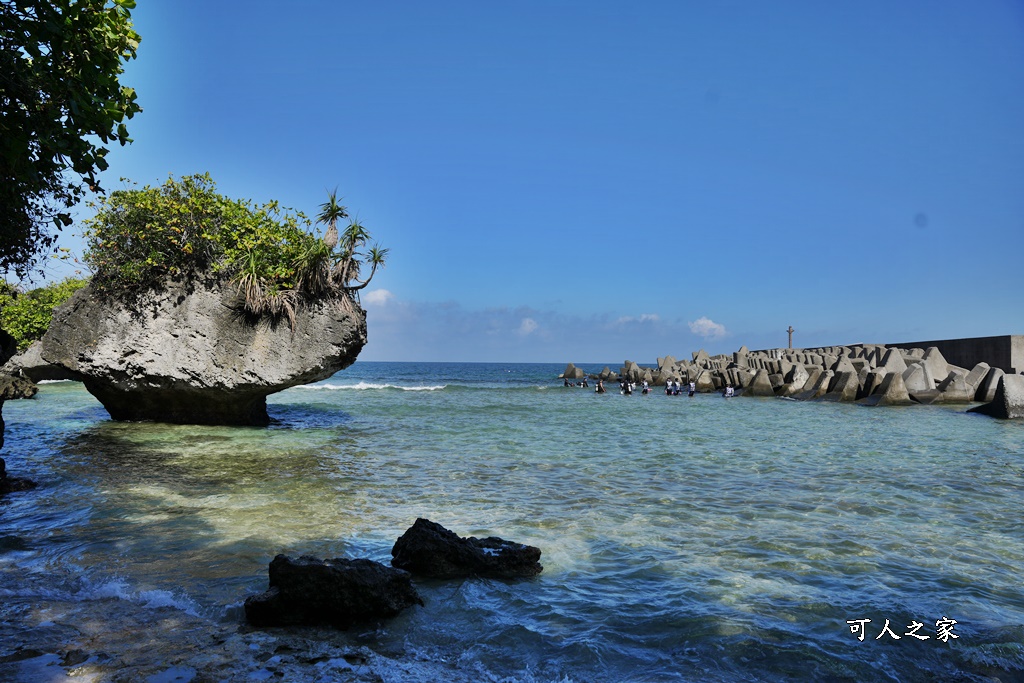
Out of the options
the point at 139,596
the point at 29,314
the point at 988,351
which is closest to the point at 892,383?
the point at 988,351

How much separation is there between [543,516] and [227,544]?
371 cm

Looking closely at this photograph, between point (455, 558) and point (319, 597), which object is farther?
point (455, 558)

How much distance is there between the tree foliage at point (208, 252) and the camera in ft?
52.4

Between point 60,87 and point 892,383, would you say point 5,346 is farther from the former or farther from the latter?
point 892,383

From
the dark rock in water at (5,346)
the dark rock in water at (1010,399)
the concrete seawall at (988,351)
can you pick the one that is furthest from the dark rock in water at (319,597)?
the concrete seawall at (988,351)

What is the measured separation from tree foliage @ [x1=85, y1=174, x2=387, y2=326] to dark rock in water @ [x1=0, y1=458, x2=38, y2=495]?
22.8 feet

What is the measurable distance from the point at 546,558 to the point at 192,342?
41.6 feet

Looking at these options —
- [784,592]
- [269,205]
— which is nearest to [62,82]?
[784,592]

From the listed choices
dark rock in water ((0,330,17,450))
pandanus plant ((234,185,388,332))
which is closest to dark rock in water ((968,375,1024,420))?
pandanus plant ((234,185,388,332))

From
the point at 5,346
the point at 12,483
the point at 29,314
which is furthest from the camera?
the point at 29,314

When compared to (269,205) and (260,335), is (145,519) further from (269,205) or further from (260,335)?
(269,205)

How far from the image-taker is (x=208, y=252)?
54.3 feet

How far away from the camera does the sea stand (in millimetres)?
4266

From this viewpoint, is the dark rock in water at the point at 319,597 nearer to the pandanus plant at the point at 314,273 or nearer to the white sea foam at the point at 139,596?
the white sea foam at the point at 139,596
